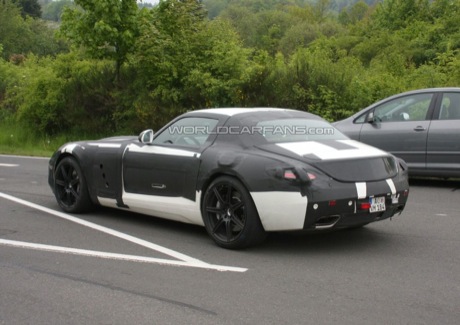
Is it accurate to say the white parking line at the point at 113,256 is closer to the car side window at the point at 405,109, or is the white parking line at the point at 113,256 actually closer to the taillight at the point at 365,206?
the taillight at the point at 365,206

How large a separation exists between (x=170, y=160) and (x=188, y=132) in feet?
1.35

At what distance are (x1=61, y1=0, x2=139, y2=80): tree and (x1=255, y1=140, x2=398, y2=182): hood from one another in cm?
1275

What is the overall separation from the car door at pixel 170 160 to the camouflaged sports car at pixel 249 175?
11 millimetres

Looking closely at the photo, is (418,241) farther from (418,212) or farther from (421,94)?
(421,94)

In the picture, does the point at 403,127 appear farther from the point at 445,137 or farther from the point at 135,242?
the point at 135,242

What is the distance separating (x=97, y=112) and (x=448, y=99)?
12042mm

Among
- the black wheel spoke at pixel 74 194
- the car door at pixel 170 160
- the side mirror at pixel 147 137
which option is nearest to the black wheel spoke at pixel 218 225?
the car door at pixel 170 160

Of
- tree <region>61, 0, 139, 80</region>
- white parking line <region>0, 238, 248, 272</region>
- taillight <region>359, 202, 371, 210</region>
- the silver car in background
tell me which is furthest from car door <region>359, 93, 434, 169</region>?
tree <region>61, 0, 139, 80</region>

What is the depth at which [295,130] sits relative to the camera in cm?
702

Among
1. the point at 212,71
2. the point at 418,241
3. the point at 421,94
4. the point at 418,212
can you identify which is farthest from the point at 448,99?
the point at 212,71

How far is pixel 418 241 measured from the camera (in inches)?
268

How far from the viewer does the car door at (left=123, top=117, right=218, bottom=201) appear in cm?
693

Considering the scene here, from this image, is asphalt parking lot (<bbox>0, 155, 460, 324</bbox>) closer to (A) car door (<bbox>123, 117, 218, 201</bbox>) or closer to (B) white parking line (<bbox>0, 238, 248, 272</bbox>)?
Answer: (B) white parking line (<bbox>0, 238, 248, 272</bbox>)

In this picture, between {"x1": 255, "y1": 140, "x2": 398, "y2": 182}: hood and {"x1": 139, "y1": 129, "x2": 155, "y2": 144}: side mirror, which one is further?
{"x1": 139, "y1": 129, "x2": 155, "y2": 144}: side mirror
